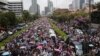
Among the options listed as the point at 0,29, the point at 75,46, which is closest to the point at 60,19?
the point at 0,29

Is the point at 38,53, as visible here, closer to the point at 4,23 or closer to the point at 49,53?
the point at 49,53

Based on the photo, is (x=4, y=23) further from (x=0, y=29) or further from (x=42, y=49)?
(x=42, y=49)

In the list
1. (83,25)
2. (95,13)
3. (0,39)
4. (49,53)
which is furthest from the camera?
(95,13)

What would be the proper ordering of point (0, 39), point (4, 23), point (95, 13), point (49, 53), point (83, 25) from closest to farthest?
point (49, 53) → point (0, 39) → point (4, 23) → point (83, 25) → point (95, 13)

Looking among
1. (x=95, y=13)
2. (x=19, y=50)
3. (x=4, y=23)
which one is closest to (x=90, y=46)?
(x=19, y=50)

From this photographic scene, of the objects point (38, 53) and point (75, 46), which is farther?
point (75, 46)

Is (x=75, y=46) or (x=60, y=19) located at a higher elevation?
(x=75, y=46)

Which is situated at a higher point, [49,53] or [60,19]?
[49,53]

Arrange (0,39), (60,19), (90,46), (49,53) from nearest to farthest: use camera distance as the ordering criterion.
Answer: (49,53)
(90,46)
(0,39)
(60,19)

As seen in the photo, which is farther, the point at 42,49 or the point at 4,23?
the point at 4,23
